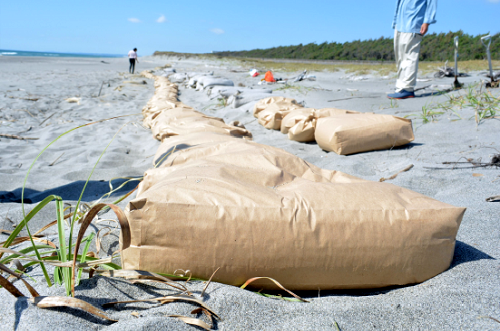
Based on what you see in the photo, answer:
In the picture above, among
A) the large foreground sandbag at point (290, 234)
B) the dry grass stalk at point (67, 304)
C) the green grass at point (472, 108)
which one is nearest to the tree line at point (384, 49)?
the green grass at point (472, 108)

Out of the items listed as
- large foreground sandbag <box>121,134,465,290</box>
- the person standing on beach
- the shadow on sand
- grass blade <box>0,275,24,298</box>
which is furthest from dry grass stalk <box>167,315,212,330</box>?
the person standing on beach

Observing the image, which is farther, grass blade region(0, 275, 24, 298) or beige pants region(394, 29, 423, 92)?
beige pants region(394, 29, 423, 92)

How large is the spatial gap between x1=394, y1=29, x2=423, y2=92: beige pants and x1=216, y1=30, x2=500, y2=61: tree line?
35.2ft

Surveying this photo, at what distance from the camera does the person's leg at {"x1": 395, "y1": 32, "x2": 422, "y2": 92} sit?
3852 millimetres

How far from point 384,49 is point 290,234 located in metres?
24.2

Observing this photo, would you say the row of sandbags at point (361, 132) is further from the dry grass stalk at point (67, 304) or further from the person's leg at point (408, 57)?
the person's leg at point (408, 57)

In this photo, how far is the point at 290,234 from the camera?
846mm

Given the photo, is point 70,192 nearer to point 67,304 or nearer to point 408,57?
point 67,304

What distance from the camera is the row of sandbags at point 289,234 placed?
833mm

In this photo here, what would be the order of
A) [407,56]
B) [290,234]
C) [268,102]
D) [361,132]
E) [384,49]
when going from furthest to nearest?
[384,49] → [407,56] → [268,102] → [361,132] → [290,234]

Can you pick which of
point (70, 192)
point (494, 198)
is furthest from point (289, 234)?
point (70, 192)

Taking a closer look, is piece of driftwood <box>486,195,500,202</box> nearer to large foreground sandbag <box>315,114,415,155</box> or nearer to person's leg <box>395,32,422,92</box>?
large foreground sandbag <box>315,114,415,155</box>

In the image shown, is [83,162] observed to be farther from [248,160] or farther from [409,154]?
[409,154]

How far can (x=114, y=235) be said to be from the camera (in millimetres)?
1208
